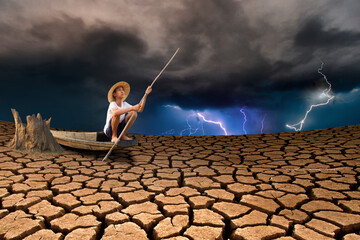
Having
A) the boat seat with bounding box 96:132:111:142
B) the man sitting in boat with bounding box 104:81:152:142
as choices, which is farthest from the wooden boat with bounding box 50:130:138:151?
the man sitting in boat with bounding box 104:81:152:142

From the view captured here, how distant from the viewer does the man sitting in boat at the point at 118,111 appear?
419 cm

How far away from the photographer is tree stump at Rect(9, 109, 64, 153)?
4.35 m

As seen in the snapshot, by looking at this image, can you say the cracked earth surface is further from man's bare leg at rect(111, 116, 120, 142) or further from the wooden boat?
man's bare leg at rect(111, 116, 120, 142)

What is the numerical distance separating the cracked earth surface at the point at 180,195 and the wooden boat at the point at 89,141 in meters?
0.21

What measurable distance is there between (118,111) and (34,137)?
1702 millimetres

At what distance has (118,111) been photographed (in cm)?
412

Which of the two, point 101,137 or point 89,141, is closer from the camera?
point 89,141

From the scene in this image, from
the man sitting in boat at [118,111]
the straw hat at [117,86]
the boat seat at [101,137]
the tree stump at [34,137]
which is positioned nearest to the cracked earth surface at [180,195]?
the tree stump at [34,137]

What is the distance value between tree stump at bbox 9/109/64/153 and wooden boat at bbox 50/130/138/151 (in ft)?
0.84

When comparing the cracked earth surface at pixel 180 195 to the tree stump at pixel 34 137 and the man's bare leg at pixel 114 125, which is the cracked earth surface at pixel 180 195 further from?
the man's bare leg at pixel 114 125

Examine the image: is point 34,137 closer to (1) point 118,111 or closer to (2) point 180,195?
(1) point 118,111

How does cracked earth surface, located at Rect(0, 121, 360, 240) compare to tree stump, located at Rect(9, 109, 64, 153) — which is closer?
cracked earth surface, located at Rect(0, 121, 360, 240)

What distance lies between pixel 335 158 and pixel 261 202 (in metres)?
2.59

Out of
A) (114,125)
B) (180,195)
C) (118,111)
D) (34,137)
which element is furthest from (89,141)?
(180,195)
